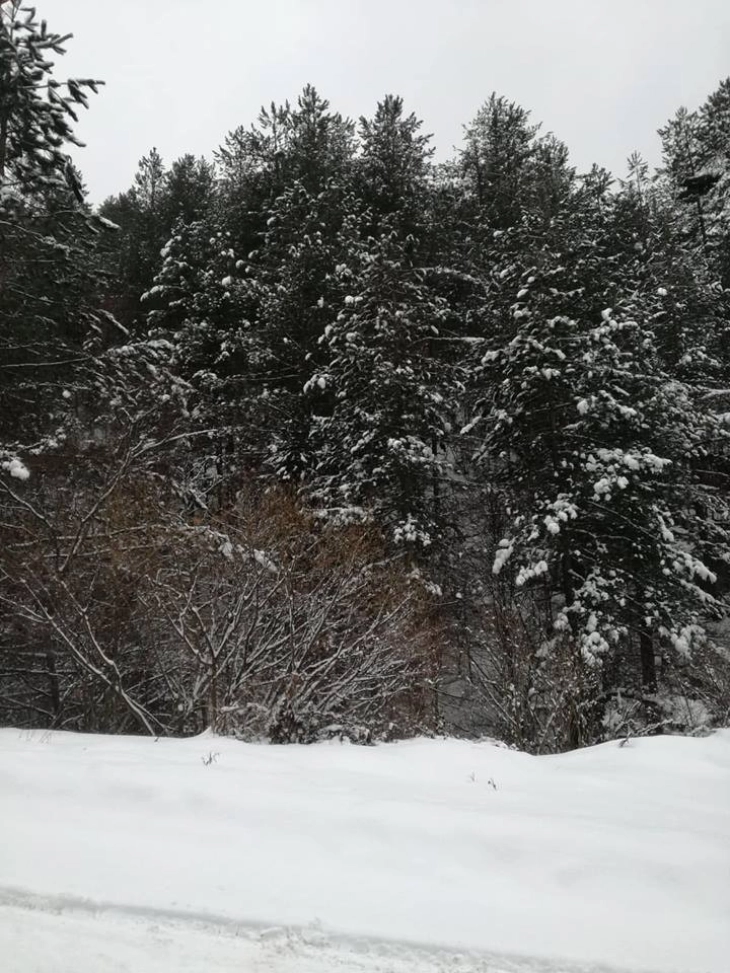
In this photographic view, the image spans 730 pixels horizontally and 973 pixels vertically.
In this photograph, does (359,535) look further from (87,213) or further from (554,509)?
(87,213)

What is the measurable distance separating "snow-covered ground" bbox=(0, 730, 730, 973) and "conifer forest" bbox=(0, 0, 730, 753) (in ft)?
8.74

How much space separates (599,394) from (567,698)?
7.38m

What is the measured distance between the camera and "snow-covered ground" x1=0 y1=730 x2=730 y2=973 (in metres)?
2.83

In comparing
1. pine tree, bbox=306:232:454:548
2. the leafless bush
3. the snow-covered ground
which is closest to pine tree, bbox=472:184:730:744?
pine tree, bbox=306:232:454:548

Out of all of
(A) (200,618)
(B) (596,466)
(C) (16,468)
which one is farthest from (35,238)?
(B) (596,466)

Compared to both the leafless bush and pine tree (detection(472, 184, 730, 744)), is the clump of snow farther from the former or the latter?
pine tree (detection(472, 184, 730, 744))

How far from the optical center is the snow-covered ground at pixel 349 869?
112 inches

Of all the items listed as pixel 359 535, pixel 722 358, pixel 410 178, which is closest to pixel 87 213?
pixel 359 535

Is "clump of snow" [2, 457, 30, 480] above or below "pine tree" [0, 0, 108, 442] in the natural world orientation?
below

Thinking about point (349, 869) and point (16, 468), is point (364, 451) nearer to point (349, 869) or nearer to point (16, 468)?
point (16, 468)

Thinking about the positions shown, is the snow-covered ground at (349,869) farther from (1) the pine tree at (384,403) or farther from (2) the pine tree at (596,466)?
(1) the pine tree at (384,403)

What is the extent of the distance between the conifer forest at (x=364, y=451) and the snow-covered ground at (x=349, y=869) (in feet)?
8.74

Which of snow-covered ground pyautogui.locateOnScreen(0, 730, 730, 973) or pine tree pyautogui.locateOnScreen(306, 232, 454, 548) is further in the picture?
pine tree pyautogui.locateOnScreen(306, 232, 454, 548)

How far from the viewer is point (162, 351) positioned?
13859 mm
